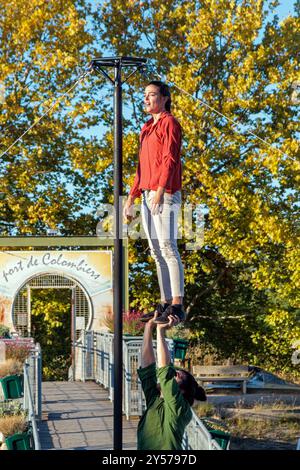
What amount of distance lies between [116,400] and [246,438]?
228 inches

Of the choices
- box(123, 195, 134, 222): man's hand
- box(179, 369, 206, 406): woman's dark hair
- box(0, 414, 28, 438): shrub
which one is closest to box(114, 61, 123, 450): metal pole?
box(123, 195, 134, 222): man's hand

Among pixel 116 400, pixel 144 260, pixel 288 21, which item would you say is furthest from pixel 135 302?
pixel 116 400

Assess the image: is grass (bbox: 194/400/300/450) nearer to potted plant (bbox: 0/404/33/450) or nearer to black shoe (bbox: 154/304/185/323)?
potted plant (bbox: 0/404/33/450)

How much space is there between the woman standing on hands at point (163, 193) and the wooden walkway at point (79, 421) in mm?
3343

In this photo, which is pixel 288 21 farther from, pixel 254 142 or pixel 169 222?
pixel 169 222

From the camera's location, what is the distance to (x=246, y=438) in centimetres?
1199

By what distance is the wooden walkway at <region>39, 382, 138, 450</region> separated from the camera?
31.2ft

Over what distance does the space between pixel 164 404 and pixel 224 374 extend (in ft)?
36.2

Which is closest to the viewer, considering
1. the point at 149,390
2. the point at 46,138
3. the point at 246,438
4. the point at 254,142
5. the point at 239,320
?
the point at 149,390

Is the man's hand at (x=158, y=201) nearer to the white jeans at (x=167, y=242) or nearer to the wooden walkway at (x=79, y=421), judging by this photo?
the white jeans at (x=167, y=242)

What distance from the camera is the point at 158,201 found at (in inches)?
249

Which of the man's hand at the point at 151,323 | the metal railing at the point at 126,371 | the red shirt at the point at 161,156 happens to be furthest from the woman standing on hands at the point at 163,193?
the metal railing at the point at 126,371

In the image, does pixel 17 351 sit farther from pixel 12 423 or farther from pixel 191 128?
pixel 191 128

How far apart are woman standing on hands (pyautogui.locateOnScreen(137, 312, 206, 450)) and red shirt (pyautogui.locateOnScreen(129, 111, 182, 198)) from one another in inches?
45.7
